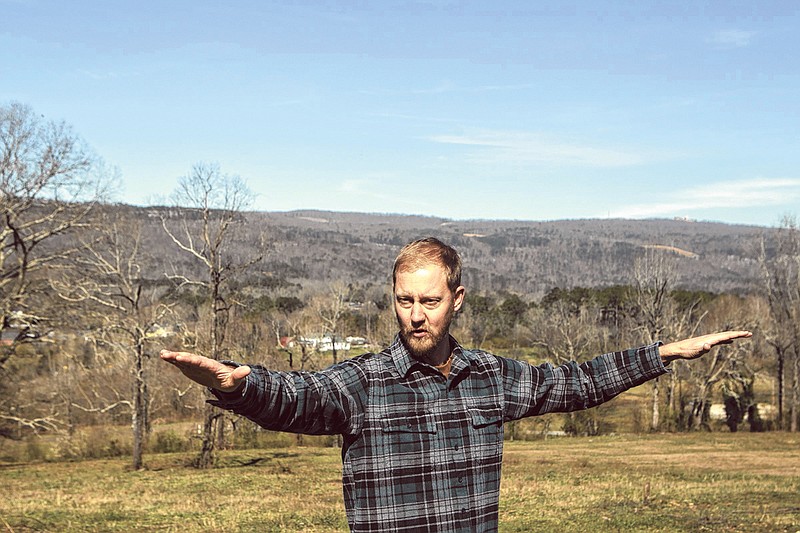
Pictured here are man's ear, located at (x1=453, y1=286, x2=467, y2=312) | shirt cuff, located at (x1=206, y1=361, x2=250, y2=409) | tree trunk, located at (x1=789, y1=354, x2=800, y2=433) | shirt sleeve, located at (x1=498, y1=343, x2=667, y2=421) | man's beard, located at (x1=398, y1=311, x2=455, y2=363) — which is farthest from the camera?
tree trunk, located at (x1=789, y1=354, x2=800, y2=433)

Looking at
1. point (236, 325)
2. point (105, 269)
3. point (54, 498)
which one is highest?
point (105, 269)

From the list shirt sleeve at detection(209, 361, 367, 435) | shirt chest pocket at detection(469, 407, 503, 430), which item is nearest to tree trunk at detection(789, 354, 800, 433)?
shirt chest pocket at detection(469, 407, 503, 430)

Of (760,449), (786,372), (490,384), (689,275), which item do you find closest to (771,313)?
(786,372)

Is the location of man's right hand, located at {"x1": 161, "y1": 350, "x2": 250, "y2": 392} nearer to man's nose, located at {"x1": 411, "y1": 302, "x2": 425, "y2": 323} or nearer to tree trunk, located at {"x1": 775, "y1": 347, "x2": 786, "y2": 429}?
man's nose, located at {"x1": 411, "y1": 302, "x2": 425, "y2": 323}

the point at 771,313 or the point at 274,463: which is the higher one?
the point at 771,313

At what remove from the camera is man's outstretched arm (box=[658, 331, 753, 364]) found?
302 centimetres

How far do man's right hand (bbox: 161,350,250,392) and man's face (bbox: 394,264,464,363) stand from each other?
0.65 meters

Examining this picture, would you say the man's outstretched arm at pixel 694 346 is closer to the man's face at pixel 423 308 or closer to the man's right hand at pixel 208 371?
the man's face at pixel 423 308

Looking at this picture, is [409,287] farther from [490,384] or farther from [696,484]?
[696,484]

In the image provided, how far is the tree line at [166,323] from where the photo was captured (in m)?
25.9

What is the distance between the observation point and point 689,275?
642ft

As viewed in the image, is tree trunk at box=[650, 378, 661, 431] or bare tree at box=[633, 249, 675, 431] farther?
bare tree at box=[633, 249, 675, 431]

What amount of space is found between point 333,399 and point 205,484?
21213 mm

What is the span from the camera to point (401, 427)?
8.46 feet
